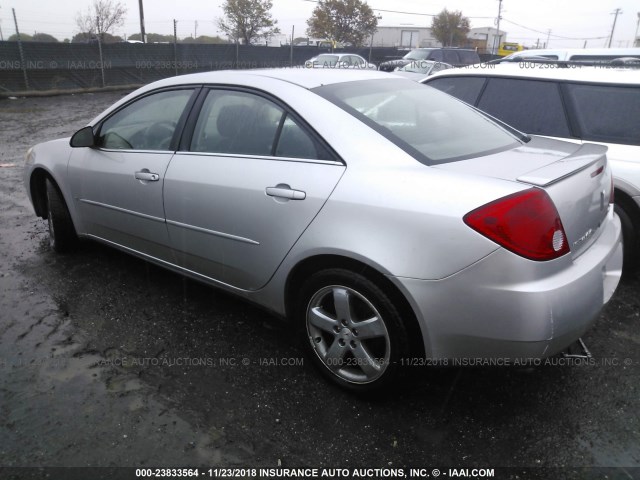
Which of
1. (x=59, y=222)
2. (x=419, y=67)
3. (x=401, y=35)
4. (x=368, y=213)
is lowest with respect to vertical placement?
(x=59, y=222)

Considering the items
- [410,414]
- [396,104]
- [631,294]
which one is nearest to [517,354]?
[410,414]

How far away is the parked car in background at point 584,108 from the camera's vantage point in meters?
3.53

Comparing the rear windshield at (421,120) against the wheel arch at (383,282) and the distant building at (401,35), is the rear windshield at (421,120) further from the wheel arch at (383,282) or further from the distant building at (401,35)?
the distant building at (401,35)

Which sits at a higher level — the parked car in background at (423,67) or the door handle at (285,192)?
the parked car in background at (423,67)

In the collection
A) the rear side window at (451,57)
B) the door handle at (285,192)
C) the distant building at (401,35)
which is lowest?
the door handle at (285,192)

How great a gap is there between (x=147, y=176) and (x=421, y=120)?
1722 mm

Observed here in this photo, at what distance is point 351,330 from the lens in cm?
239

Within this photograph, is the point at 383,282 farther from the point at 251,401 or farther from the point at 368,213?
the point at 251,401

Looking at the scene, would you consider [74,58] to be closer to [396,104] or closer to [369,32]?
[396,104]

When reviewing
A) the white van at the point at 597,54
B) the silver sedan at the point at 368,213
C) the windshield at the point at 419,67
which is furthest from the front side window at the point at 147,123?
the windshield at the point at 419,67

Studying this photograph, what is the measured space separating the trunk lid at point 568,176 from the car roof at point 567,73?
4.88 feet

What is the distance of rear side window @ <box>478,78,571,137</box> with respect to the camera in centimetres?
393

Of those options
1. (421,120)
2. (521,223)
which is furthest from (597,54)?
(521,223)

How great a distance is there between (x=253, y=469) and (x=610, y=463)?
58.9 inches
